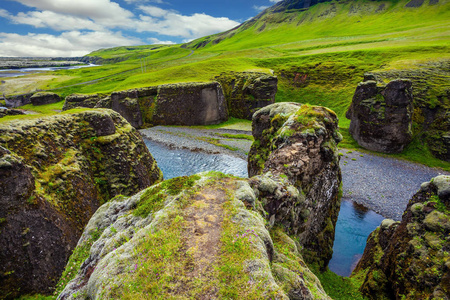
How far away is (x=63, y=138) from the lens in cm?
2086

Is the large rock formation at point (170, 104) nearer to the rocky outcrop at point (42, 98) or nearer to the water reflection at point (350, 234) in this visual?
the rocky outcrop at point (42, 98)

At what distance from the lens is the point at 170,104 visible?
68.2 metres

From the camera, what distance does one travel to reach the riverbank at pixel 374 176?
3125cm

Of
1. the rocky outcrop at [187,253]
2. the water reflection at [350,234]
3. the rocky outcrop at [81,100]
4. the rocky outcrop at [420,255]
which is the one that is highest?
the rocky outcrop at [81,100]

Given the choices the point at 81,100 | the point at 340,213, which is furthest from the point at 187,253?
the point at 81,100

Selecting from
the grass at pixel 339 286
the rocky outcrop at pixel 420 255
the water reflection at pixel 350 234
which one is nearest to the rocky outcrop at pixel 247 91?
the water reflection at pixel 350 234

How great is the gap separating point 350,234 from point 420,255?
56.5ft

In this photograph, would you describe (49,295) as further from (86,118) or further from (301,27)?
(301,27)

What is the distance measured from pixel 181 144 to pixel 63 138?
33950 millimetres

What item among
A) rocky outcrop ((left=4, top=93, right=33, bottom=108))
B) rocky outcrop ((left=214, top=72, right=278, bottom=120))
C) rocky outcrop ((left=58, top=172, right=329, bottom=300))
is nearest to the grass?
rocky outcrop ((left=58, top=172, right=329, bottom=300))

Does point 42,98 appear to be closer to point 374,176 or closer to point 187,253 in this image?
point 187,253

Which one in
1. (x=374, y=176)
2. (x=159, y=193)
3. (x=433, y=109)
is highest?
(x=433, y=109)

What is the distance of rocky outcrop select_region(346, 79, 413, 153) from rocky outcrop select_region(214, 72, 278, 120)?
92.5 ft

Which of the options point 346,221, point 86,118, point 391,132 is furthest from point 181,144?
point 391,132
